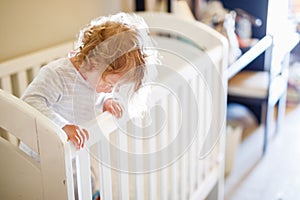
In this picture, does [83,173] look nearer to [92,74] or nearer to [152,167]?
[92,74]

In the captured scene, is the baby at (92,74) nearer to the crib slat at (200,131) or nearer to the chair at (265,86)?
the crib slat at (200,131)

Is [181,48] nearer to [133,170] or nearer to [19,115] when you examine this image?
[133,170]

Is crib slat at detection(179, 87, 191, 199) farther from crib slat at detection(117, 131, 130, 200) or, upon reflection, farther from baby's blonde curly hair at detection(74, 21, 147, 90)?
baby's blonde curly hair at detection(74, 21, 147, 90)

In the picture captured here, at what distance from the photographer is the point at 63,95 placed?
4.15ft

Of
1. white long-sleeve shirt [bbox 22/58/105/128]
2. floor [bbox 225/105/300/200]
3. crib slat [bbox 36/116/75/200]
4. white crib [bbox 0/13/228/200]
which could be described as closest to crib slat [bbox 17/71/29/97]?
white crib [bbox 0/13/228/200]

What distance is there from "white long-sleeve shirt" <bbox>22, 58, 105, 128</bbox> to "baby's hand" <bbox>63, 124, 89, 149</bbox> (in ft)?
0.23

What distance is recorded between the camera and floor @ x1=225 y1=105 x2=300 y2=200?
2.15m

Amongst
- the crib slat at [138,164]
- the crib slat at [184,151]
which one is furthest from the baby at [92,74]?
the crib slat at [184,151]

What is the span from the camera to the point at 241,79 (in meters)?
2.49

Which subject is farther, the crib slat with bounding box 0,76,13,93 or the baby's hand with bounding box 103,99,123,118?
the crib slat with bounding box 0,76,13,93

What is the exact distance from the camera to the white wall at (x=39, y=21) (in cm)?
169

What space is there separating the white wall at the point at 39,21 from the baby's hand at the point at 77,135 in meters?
0.73

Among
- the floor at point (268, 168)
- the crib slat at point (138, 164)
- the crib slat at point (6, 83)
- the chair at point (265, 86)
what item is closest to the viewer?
the crib slat at point (138, 164)

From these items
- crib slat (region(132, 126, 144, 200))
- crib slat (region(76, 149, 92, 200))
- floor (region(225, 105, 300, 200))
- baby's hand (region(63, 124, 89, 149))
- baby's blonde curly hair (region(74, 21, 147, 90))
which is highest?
baby's blonde curly hair (region(74, 21, 147, 90))
